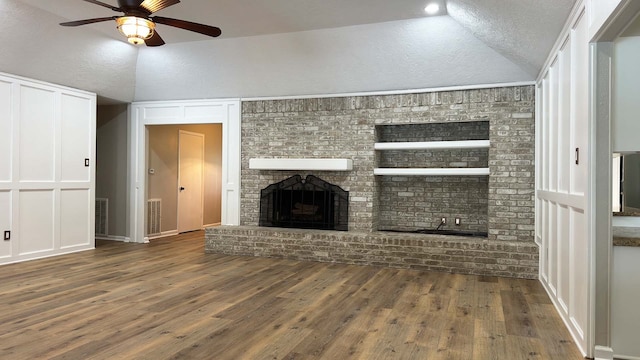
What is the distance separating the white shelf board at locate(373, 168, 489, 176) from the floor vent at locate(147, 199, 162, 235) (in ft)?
14.0

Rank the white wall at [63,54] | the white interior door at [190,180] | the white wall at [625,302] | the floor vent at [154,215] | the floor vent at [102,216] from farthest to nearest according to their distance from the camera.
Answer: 1. the white interior door at [190,180]
2. the floor vent at [154,215]
3. the floor vent at [102,216]
4. the white wall at [63,54]
5. the white wall at [625,302]

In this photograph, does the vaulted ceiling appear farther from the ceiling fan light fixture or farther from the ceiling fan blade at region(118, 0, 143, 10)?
the ceiling fan blade at region(118, 0, 143, 10)

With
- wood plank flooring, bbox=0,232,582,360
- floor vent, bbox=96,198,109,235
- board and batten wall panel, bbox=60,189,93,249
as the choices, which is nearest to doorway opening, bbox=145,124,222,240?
floor vent, bbox=96,198,109,235

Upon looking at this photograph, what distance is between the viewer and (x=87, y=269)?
540 cm

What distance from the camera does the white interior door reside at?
29.4 ft

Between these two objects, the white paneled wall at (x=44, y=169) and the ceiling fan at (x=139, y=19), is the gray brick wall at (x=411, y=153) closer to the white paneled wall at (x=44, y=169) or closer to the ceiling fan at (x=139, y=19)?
the white paneled wall at (x=44, y=169)

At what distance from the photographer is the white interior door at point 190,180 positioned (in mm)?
8961

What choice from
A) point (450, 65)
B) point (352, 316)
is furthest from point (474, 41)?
point (352, 316)

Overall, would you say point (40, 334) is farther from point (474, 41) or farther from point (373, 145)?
point (474, 41)

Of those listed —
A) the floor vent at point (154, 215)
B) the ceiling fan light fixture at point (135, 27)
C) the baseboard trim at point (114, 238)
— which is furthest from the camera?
the floor vent at point (154, 215)

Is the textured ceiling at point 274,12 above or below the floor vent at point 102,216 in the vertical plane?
above

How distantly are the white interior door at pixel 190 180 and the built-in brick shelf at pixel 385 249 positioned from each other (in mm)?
2623

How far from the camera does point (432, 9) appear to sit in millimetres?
4961

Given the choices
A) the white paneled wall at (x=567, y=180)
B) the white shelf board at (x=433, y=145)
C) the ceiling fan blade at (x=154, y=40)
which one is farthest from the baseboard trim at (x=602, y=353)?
the ceiling fan blade at (x=154, y=40)
